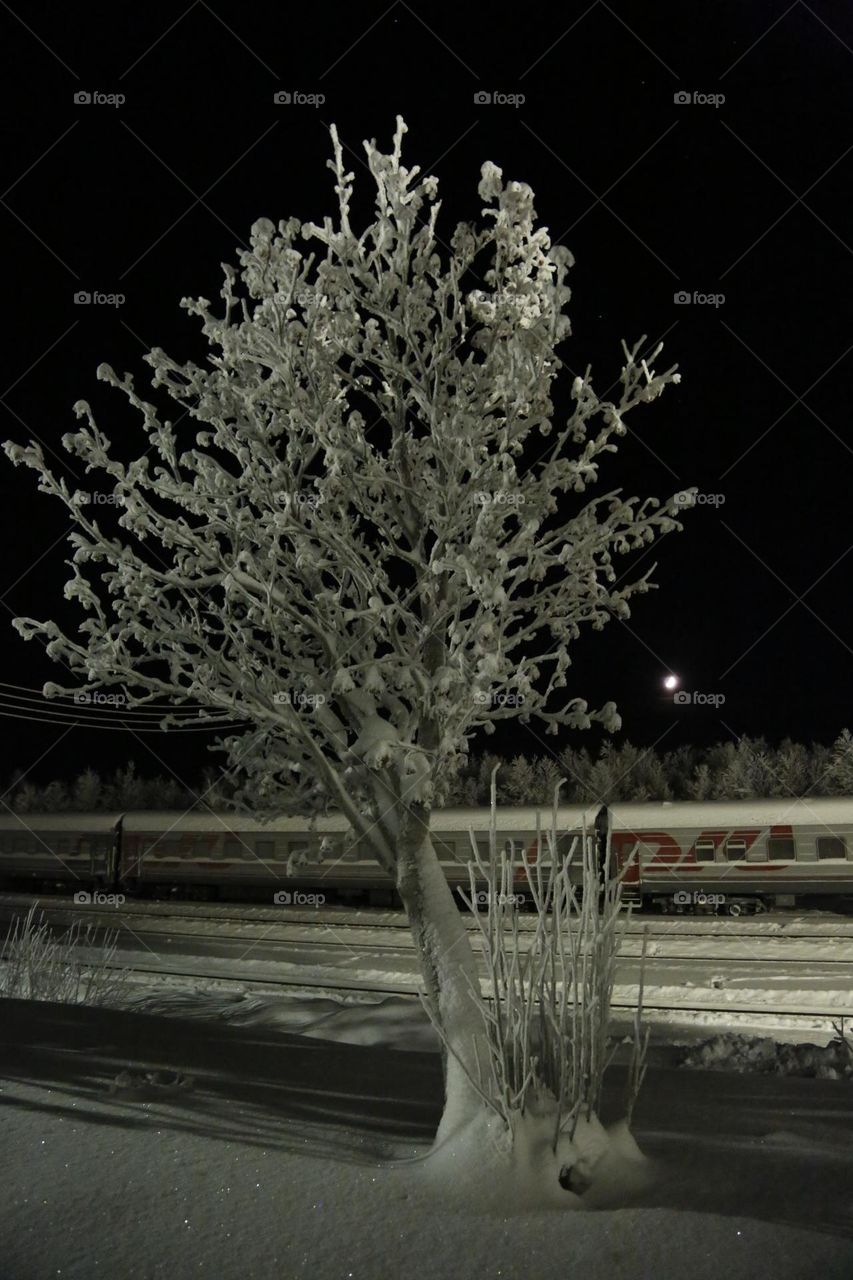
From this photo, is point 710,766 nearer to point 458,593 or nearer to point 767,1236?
point 458,593

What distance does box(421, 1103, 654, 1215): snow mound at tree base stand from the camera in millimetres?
3988

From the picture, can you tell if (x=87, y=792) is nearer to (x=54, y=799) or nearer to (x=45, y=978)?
(x=54, y=799)

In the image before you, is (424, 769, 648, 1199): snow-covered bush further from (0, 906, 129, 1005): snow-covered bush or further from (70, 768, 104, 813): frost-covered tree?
(70, 768, 104, 813): frost-covered tree

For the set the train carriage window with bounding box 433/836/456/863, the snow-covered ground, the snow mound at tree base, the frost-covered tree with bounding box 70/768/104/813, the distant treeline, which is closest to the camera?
the snow-covered ground

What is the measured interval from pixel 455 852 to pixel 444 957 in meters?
13.6

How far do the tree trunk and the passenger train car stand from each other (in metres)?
7.57

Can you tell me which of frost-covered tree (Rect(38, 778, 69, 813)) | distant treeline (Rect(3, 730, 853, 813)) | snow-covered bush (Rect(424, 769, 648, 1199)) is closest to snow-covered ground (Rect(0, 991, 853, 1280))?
snow-covered bush (Rect(424, 769, 648, 1199))

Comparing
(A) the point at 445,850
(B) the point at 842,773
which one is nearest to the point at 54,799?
(A) the point at 445,850

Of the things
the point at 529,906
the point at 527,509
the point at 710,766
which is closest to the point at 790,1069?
the point at 527,509

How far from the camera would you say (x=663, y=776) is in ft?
92.3

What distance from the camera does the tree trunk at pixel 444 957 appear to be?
190 inches

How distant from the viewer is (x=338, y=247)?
6328mm

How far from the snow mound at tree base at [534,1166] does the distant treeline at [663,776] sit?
18423 millimetres

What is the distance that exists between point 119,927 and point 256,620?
13.3 meters
